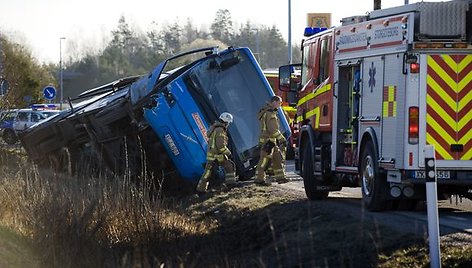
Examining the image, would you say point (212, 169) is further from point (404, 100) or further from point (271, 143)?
point (404, 100)

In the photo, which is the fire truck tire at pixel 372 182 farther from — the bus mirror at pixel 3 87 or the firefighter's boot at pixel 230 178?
the bus mirror at pixel 3 87

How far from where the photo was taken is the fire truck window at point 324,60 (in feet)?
53.2

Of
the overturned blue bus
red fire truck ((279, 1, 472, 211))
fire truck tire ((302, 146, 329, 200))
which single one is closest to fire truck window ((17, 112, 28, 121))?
the overturned blue bus

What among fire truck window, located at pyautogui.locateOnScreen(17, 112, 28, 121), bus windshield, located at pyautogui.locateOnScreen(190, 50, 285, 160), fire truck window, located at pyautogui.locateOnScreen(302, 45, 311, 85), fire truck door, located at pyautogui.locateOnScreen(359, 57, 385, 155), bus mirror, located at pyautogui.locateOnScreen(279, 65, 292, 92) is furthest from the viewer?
fire truck window, located at pyautogui.locateOnScreen(17, 112, 28, 121)

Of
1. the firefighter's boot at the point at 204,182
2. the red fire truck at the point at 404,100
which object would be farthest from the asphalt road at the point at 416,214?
the firefighter's boot at the point at 204,182

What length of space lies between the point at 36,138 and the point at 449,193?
11.9 metres

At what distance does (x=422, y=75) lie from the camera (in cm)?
1282

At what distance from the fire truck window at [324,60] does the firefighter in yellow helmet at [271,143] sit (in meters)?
2.70

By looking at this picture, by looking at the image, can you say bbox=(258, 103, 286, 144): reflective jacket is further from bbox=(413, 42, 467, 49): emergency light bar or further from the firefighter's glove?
bbox=(413, 42, 467, 49): emergency light bar

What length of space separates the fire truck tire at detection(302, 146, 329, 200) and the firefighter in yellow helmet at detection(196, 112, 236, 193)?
8.10 ft

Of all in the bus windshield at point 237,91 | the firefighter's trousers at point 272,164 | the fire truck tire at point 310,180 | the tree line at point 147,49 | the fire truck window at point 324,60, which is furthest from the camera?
the tree line at point 147,49

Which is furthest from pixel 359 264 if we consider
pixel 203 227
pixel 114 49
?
pixel 114 49

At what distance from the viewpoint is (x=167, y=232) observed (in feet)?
47.2

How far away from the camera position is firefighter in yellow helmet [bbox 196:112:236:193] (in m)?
19.0
